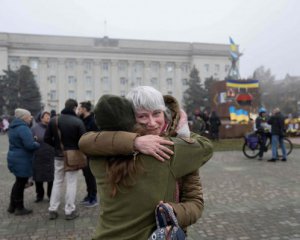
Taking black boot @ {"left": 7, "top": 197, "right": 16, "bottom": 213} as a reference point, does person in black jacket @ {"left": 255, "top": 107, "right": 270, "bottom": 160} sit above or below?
above

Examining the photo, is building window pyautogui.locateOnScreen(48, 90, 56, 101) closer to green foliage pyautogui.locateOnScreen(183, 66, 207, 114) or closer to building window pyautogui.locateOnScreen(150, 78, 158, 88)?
building window pyautogui.locateOnScreen(150, 78, 158, 88)

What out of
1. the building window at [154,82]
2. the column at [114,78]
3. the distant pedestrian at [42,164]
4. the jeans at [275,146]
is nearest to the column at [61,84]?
the column at [114,78]

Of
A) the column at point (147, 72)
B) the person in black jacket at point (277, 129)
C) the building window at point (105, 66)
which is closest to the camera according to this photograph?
the person in black jacket at point (277, 129)

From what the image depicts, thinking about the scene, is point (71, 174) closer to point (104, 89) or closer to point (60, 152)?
point (60, 152)

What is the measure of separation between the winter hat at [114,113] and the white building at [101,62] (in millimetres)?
74228

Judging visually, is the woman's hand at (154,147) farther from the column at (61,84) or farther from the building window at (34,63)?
the building window at (34,63)

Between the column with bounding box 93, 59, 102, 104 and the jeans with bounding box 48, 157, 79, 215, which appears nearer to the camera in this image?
the jeans with bounding box 48, 157, 79, 215

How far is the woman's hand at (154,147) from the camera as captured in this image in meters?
1.44

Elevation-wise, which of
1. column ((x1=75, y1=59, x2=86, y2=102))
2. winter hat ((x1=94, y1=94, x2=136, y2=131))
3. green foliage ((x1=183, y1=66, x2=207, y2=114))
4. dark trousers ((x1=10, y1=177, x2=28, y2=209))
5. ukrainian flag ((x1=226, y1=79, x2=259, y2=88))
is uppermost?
column ((x1=75, y1=59, x2=86, y2=102))

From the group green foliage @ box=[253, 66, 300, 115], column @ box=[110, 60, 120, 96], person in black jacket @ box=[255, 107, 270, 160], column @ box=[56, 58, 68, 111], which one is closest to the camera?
person in black jacket @ box=[255, 107, 270, 160]

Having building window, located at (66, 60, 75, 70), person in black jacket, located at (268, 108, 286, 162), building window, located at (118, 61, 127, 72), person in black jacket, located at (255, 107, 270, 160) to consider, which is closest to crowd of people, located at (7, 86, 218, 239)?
person in black jacket, located at (268, 108, 286, 162)

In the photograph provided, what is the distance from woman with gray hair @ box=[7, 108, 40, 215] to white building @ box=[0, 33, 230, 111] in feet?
229

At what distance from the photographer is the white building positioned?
241 feet

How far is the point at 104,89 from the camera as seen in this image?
77.8m
